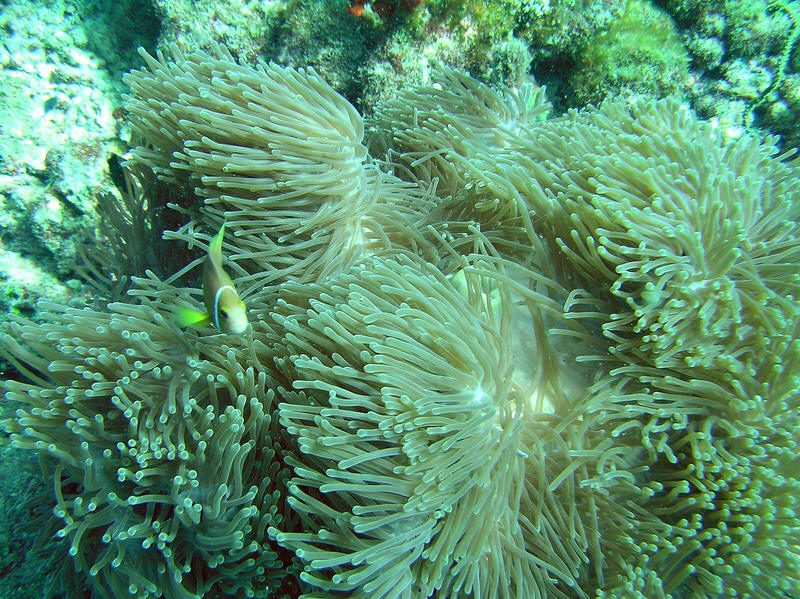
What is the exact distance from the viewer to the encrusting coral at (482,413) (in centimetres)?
153

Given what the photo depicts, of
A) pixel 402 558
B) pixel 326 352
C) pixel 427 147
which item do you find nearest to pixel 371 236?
pixel 427 147

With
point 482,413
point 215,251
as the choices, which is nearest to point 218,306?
point 215,251

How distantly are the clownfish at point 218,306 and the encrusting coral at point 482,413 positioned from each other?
23 centimetres

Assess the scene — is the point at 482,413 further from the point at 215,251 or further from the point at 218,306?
the point at 215,251

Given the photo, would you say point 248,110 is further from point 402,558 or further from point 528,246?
point 402,558

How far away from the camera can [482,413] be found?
5.15ft

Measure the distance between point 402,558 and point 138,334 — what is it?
48.3 inches

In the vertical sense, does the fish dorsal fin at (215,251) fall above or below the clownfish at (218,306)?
above

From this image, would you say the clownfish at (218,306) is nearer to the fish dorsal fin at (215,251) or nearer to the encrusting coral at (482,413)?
the fish dorsal fin at (215,251)

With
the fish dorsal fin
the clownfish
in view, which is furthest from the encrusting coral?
the fish dorsal fin

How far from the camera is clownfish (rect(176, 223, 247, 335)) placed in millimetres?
1494

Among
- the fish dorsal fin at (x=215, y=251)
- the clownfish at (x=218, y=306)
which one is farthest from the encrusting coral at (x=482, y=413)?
the fish dorsal fin at (x=215, y=251)

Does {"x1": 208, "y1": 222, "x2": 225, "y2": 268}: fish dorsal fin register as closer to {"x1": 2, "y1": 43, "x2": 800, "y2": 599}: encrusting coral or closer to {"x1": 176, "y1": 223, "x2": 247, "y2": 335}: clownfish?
{"x1": 176, "y1": 223, "x2": 247, "y2": 335}: clownfish

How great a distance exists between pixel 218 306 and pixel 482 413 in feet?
3.07
